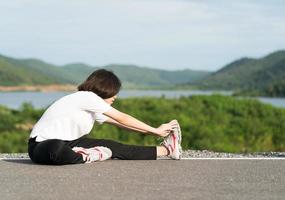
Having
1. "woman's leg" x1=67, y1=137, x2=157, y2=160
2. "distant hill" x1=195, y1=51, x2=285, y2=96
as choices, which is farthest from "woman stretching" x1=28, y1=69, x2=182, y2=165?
"distant hill" x1=195, y1=51, x2=285, y2=96

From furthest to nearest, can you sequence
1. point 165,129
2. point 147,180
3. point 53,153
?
point 165,129 < point 53,153 < point 147,180

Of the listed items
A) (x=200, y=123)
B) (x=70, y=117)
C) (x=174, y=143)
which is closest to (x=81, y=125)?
(x=70, y=117)

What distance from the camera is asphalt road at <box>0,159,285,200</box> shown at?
612 cm

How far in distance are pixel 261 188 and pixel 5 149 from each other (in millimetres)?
18458

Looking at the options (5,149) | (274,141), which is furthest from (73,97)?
(274,141)

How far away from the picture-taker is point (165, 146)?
8.40m

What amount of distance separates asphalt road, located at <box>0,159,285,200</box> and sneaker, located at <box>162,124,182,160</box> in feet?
0.43

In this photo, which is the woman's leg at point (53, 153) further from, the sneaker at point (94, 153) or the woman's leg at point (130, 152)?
the woman's leg at point (130, 152)

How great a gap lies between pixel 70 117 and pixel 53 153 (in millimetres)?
481

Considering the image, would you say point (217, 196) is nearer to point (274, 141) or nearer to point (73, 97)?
point (73, 97)

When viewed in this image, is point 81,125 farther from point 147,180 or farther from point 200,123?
point 200,123

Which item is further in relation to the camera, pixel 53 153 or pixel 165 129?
pixel 165 129

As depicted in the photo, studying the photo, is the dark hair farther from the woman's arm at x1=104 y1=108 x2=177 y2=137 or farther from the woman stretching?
the woman's arm at x1=104 y1=108 x2=177 y2=137

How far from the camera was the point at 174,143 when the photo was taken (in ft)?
27.3
